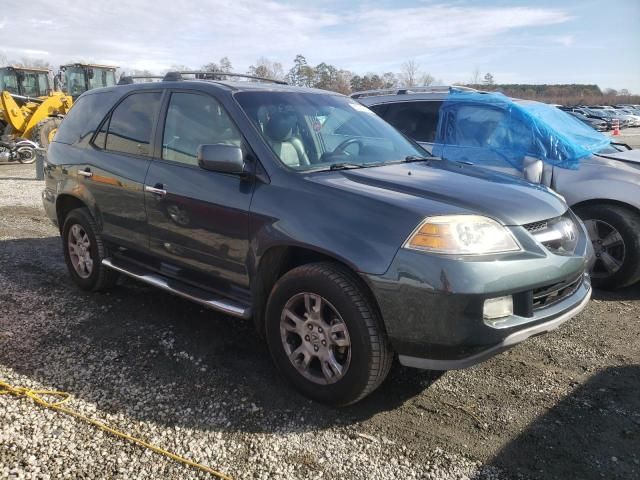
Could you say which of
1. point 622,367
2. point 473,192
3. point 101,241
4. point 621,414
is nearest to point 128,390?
point 101,241

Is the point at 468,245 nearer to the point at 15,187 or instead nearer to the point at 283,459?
the point at 283,459

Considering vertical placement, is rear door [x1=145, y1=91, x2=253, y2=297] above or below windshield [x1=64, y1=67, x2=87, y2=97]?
below

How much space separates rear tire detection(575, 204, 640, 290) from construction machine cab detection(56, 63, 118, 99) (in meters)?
16.9

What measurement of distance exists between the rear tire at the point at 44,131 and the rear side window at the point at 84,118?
10.8 m

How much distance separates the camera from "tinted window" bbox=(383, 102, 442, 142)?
19.6 ft

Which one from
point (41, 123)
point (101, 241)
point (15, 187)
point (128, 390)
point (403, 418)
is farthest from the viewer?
point (41, 123)

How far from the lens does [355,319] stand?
265 centimetres

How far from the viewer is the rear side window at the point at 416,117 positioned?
596cm

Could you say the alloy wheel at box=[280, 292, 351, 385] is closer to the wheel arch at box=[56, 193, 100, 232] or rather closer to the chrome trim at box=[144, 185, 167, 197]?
the chrome trim at box=[144, 185, 167, 197]

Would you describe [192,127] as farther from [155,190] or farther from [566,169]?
[566,169]

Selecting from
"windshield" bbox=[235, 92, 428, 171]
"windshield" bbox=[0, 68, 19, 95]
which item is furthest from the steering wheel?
"windshield" bbox=[0, 68, 19, 95]

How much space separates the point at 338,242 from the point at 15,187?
1035cm

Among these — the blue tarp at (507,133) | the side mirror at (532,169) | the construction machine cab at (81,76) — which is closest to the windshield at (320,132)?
the side mirror at (532,169)

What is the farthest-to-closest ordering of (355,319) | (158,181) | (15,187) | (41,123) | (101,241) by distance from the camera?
1. (41,123)
2. (15,187)
3. (101,241)
4. (158,181)
5. (355,319)
